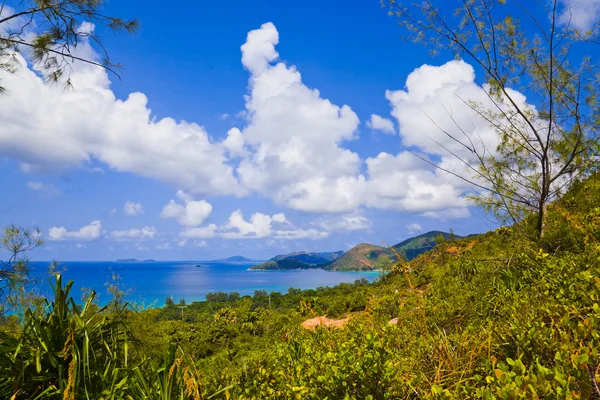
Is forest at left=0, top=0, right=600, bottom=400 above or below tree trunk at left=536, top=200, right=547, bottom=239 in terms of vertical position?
below

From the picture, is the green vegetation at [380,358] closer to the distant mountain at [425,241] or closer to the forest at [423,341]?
the forest at [423,341]

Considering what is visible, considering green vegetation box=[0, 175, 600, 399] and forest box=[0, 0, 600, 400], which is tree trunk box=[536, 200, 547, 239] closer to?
forest box=[0, 0, 600, 400]

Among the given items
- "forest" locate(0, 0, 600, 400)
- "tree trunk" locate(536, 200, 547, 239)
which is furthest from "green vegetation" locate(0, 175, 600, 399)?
"tree trunk" locate(536, 200, 547, 239)

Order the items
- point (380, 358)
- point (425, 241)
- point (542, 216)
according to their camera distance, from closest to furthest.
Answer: point (380, 358)
point (425, 241)
point (542, 216)

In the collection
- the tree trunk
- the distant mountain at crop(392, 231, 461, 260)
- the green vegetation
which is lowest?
the green vegetation

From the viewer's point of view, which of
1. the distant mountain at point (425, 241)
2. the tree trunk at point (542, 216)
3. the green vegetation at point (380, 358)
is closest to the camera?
the green vegetation at point (380, 358)

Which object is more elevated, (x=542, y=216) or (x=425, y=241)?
(x=542, y=216)

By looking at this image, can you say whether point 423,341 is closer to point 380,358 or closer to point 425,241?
point 380,358

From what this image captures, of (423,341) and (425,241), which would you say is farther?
(425,241)

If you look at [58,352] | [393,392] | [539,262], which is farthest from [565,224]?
[58,352]

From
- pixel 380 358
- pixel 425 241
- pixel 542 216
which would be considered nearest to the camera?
pixel 380 358

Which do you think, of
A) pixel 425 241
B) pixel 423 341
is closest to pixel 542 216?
pixel 425 241

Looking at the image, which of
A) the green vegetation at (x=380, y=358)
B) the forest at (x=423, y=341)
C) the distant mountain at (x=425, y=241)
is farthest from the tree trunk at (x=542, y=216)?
the green vegetation at (x=380, y=358)

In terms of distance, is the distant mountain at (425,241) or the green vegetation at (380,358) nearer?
the green vegetation at (380,358)
